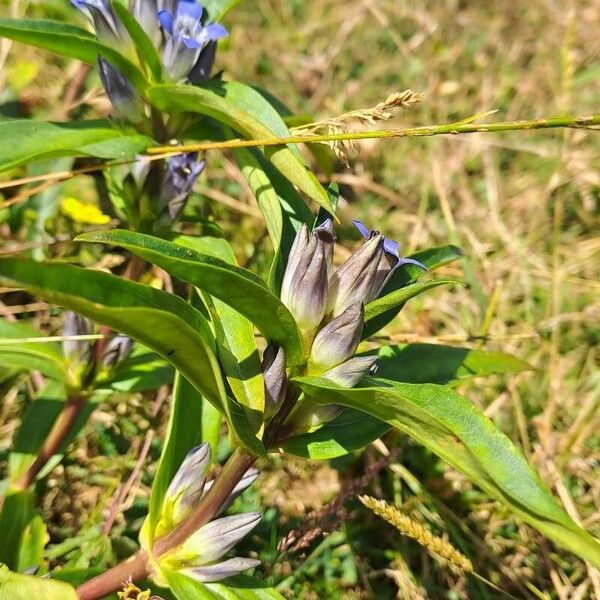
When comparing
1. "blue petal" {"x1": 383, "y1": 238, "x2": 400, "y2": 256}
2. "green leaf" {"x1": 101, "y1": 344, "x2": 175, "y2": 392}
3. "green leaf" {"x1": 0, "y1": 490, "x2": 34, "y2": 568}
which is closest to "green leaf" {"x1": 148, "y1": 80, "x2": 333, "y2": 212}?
"blue petal" {"x1": 383, "y1": 238, "x2": 400, "y2": 256}

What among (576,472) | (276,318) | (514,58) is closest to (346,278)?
(276,318)

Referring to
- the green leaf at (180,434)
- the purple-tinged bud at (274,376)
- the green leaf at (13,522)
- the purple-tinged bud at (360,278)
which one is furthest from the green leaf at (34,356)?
the purple-tinged bud at (360,278)

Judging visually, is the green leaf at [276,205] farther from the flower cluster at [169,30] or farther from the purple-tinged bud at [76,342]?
the purple-tinged bud at [76,342]

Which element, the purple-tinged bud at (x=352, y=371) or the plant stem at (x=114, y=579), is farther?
the plant stem at (x=114, y=579)

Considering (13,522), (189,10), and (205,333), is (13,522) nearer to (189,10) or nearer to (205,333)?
Answer: (205,333)

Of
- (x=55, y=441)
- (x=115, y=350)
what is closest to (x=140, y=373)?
(x=115, y=350)

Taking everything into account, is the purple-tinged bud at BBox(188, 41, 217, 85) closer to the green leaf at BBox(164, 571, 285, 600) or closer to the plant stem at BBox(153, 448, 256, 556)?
the plant stem at BBox(153, 448, 256, 556)
